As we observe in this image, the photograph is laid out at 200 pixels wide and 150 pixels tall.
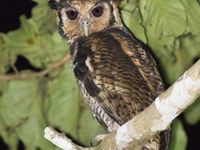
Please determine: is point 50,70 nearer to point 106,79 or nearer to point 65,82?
point 65,82

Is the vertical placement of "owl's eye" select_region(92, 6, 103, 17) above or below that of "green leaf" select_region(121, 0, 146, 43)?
above

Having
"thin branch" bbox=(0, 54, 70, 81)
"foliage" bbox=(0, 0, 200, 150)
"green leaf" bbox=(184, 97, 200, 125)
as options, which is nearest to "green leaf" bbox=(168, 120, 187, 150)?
"foliage" bbox=(0, 0, 200, 150)

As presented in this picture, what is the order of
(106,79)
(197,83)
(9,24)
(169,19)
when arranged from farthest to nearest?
(9,24)
(169,19)
(106,79)
(197,83)

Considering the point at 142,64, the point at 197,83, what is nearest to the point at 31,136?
the point at 142,64

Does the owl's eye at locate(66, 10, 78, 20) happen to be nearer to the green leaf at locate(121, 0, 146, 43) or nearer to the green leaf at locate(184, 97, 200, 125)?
the green leaf at locate(121, 0, 146, 43)

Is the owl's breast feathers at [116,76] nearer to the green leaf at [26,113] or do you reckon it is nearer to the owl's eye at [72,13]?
the owl's eye at [72,13]
